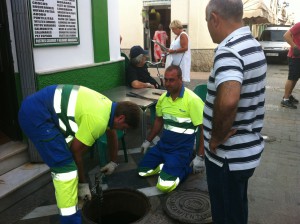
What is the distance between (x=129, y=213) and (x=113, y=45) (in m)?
3.29

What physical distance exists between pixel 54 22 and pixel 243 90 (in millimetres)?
2879

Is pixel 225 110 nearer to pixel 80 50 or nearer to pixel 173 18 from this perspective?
pixel 80 50

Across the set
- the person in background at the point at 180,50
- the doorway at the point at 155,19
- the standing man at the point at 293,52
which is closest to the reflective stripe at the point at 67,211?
the person in background at the point at 180,50

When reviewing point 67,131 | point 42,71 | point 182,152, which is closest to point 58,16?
point 42,71

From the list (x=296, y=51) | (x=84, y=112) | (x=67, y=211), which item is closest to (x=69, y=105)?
(x=84, y=112)

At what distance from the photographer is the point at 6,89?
3.52 m

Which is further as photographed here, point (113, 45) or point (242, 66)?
point (113, 45)

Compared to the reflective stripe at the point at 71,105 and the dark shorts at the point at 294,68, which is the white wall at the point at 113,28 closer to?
the reflective stripe at the point at 71,105

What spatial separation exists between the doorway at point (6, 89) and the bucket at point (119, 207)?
5.09 ft

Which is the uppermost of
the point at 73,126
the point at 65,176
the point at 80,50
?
the point at 80,50

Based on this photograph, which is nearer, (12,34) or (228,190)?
(228,190)

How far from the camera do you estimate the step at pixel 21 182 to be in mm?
3036

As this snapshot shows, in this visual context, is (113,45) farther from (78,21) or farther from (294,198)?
(294,198)

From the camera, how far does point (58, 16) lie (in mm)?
3820
